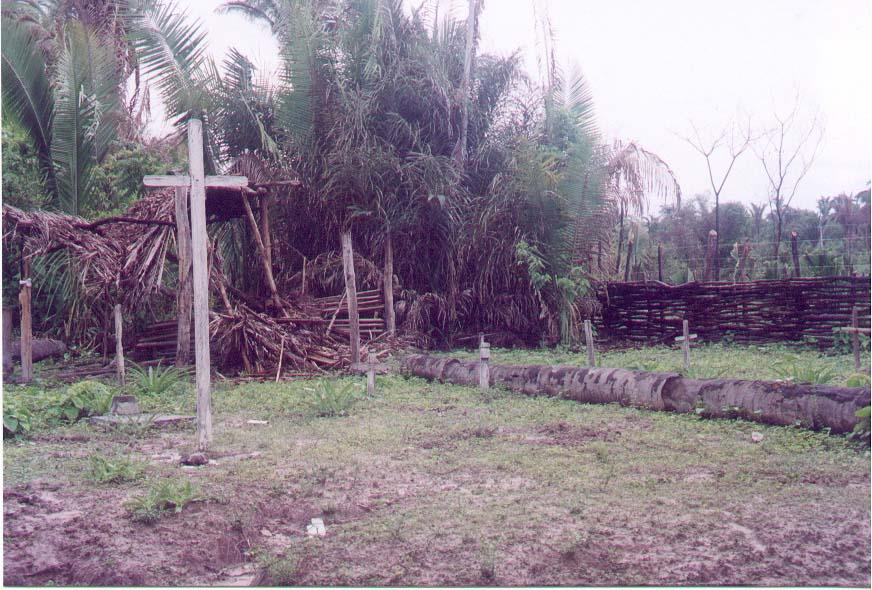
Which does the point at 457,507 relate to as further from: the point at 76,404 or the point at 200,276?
the point at 76,404

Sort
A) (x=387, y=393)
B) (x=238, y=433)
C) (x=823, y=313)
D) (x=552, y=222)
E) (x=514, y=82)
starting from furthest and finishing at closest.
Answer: (x=514, y=82), (x=552, y=222), (x=823, y=313), (x=387, y=393), (x=238, y=433)

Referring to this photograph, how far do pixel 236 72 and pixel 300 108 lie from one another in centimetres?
116

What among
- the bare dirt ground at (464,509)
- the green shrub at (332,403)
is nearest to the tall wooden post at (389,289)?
the green shrub at (332,403)

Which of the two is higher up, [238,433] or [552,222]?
[552,222]

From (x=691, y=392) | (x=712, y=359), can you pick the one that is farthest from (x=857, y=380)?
(x=712, y=359)

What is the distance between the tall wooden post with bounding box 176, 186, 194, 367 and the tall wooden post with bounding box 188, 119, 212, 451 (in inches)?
137

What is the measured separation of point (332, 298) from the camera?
10.3 meters

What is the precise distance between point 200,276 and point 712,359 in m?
6.34

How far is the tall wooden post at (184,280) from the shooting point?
8047 mm

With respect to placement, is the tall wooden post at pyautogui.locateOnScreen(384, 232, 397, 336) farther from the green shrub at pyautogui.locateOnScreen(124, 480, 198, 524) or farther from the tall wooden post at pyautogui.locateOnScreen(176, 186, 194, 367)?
the green shrub at pyautogui.locateOnScreen(124, 480, 198, 524)

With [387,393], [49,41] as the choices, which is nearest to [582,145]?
[387,393]

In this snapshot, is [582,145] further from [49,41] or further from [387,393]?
[49,41]

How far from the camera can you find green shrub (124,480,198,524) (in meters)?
3.25

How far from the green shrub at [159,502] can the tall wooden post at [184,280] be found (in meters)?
5.03
